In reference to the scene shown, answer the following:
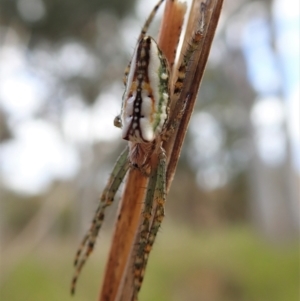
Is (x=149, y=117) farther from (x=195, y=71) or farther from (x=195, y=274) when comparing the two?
(x=195, y=274)

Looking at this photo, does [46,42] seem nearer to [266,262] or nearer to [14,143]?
[14,143]

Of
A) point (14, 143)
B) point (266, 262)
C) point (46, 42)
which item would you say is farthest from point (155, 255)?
point (46, 42)

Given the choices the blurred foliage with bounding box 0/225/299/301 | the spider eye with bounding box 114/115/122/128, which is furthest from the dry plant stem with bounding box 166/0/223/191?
the blurred foliage with bounding box 0/225/299/301

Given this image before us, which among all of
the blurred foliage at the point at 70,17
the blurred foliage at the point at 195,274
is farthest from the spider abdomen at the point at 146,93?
the blurred foliage at the point at 70,17

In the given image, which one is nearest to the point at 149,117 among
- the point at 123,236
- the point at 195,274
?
the point at 123,236

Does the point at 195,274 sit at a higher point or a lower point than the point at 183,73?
higher

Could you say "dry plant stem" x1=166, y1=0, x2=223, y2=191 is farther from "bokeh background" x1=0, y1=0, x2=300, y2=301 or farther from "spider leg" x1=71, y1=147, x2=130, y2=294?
"bokeh background" x1=0, y1=0, x2=300, y2=301

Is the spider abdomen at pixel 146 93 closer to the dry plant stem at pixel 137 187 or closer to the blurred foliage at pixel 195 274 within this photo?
the dry plant stem at pixel 137 187
